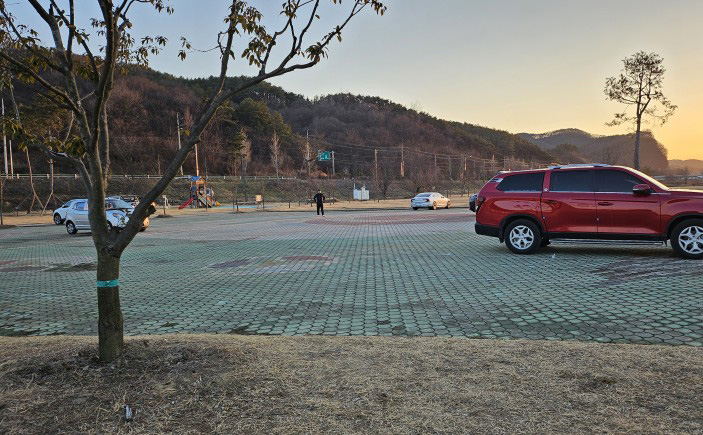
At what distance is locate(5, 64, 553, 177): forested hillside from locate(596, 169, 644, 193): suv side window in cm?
5636

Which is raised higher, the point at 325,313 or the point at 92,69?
the point at 92,69

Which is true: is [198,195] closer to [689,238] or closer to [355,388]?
[689,238]

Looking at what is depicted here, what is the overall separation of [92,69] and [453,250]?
31.5ft

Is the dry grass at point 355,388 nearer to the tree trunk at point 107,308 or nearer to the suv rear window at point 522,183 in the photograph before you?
the tree trunk at point 107,308

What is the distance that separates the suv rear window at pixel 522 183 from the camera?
10.8 metres

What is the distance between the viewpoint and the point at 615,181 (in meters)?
10.0

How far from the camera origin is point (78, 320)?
635 cm

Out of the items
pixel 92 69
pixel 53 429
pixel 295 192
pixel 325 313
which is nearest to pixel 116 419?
pixel 53 429

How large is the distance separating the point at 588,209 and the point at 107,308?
9.20m

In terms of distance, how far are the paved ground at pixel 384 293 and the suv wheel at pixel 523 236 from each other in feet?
1.39

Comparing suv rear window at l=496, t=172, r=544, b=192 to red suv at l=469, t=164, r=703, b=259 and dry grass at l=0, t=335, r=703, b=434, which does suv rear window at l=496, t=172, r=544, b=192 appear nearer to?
red suv at l=469, t=164, r=703, b=259

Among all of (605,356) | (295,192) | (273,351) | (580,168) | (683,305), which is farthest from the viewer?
(295,192)

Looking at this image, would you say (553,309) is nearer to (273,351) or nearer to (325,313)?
(325,313)

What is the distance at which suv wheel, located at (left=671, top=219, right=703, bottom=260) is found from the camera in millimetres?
9219
